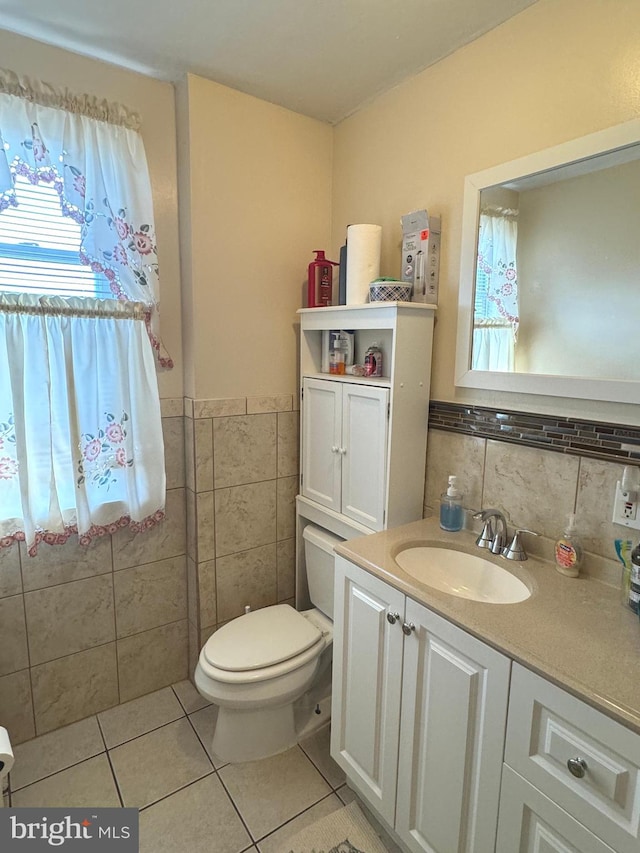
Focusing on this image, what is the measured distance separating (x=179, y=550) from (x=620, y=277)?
5.99 feet

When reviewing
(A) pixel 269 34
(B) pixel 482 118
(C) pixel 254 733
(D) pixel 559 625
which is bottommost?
(C) pixel 254 733

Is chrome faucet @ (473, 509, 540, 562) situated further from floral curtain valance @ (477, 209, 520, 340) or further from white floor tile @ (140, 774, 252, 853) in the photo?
white floor tile @ (140, 774, 252, 853)

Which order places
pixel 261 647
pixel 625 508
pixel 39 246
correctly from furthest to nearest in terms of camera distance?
pixel 261 647, pixel 39 246, pixel 625 508

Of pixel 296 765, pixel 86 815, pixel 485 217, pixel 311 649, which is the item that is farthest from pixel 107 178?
pixel 296 765

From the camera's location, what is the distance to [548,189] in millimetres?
1338

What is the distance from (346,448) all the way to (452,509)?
46 centimetres

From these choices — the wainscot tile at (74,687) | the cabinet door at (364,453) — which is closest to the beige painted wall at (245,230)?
the cabinet door at (364,453)

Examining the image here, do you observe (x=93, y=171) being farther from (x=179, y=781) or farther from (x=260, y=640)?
(x=179, y=781)

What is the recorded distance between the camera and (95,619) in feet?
6.02

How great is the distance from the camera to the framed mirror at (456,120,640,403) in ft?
3.91

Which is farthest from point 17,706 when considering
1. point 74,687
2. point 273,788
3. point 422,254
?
point 422,254

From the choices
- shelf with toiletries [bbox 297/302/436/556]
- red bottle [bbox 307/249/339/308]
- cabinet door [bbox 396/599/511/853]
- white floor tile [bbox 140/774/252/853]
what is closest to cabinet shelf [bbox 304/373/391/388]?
shelf with toiletries [bbox 297/302/436/556]

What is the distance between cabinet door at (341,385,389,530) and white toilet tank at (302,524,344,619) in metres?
0.20

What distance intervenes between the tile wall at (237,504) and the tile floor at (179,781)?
0.35 meters
